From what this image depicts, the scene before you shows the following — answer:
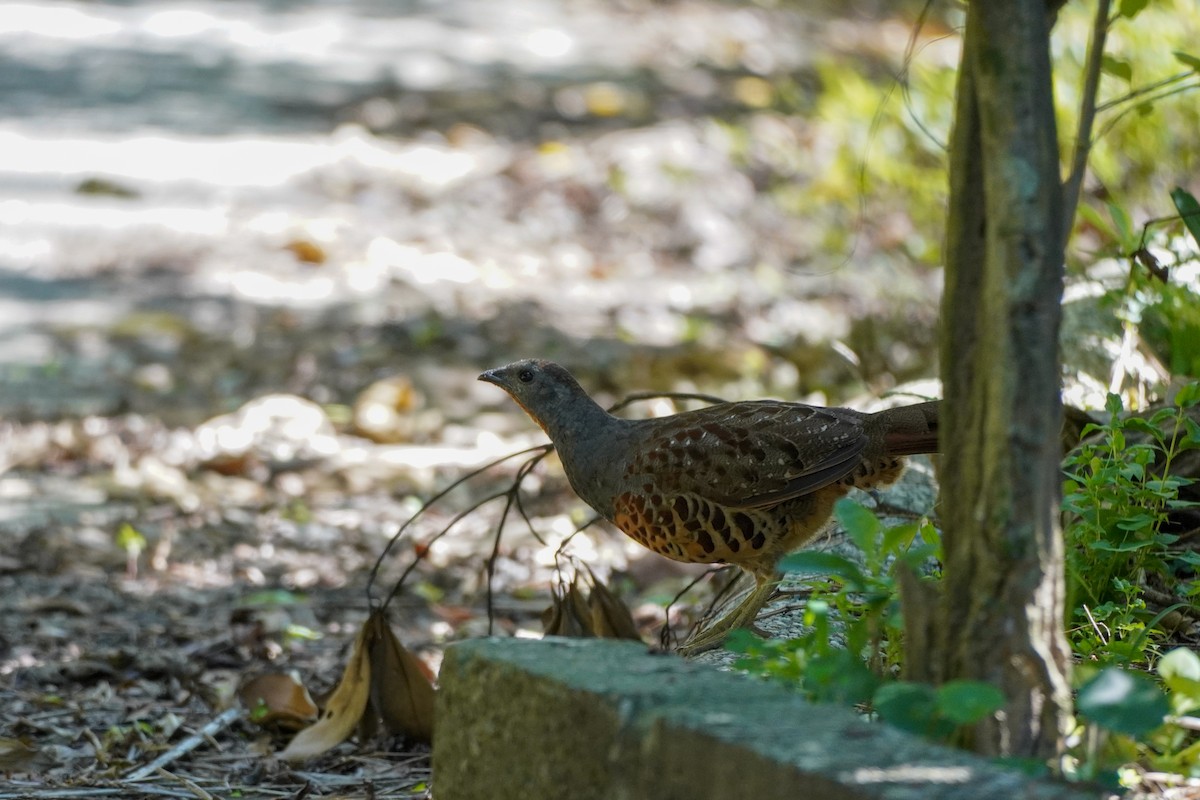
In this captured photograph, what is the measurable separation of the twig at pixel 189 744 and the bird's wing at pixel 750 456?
1310 mm

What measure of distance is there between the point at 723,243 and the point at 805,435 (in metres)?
5.78

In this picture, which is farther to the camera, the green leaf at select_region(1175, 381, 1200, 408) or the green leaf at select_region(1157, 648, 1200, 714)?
the green leaf at select_region(1175, 381, 1200, 408)

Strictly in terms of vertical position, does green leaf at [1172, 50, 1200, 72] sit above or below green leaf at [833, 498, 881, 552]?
above

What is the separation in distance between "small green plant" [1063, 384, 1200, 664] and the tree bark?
0.82 m

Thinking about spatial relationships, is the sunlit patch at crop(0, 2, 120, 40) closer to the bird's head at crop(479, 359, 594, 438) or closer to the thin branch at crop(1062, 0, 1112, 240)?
the bird's head at crop(479, 359, 594, 438)

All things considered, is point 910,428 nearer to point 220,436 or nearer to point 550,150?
point 220,436

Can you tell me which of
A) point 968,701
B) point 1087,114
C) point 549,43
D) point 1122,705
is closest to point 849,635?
point 968,701

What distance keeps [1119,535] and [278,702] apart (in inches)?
85.9

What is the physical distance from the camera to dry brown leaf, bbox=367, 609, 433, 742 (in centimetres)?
370

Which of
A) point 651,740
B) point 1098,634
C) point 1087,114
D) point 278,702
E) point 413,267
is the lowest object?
point 278,702

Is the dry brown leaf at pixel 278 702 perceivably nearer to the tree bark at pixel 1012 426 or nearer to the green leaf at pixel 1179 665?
the tree bark at pixel 1012 426

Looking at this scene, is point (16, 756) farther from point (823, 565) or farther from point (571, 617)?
point (823, 565)

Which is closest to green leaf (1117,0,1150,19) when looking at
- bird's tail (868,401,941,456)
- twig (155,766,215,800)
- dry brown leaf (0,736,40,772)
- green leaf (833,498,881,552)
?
bird's tail (868,401,941,456)

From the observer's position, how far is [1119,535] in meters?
3.21
